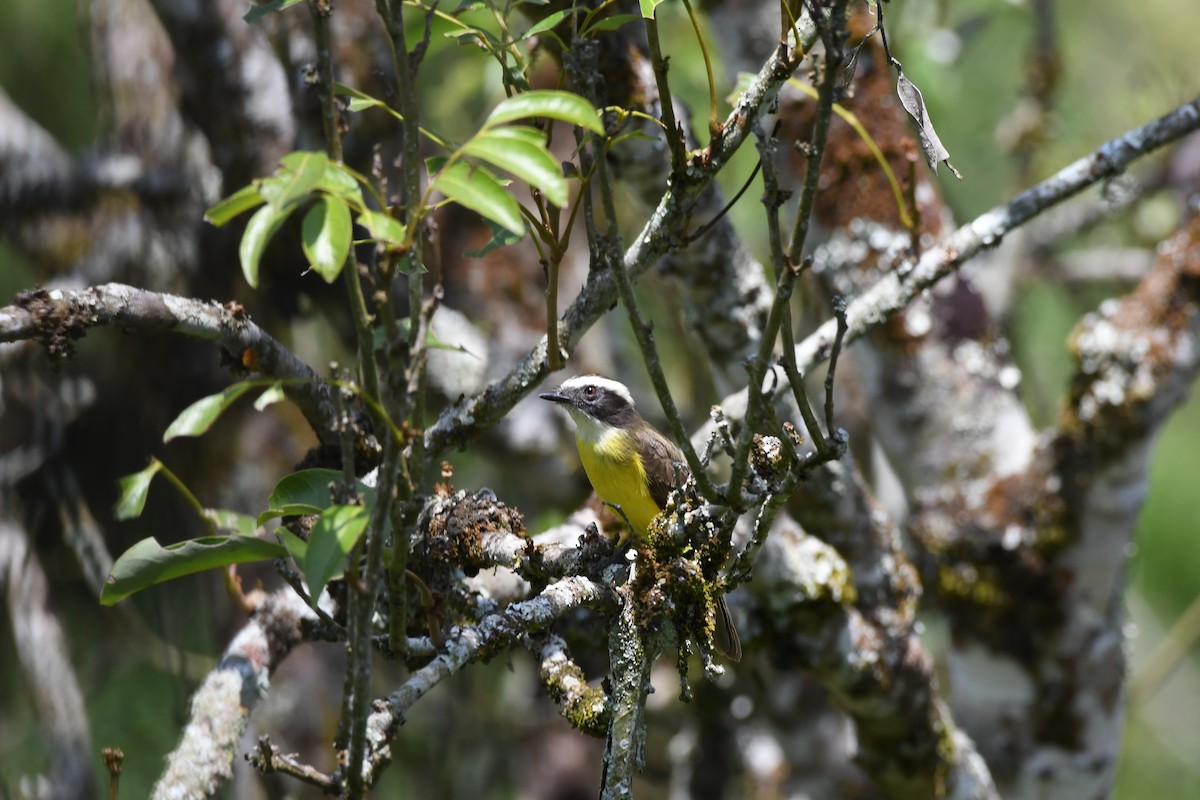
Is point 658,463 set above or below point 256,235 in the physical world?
above

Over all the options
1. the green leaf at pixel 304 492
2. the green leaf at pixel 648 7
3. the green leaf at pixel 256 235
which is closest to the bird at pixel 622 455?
the green leaf at pixel 304 492

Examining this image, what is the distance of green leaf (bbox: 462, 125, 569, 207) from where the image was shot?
1.49 metres

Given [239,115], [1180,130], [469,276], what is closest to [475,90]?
[469,276]

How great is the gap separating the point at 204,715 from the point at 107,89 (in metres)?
4.29

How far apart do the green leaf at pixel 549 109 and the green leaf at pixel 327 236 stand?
0.77 ft

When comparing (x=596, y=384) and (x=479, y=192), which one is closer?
(x=479, y=192)

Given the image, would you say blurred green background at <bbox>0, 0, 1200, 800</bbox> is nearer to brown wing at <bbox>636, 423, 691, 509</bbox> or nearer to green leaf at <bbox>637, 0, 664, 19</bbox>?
brown wing at <bbox>636, 423, 691, 509</bbox>

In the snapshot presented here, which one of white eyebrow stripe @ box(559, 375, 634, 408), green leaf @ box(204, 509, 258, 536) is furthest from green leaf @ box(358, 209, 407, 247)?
white eyebrow stripe @ box(559, 375, 634, 408)

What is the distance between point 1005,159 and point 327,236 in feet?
21.0

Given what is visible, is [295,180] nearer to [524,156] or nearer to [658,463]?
[524,156]

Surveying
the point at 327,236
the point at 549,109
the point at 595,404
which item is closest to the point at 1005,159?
the point at 595,404

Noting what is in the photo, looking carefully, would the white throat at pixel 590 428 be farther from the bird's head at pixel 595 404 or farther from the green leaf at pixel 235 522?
the green leaf at pixel 235 522

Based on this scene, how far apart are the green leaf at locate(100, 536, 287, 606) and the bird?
5.92 ft

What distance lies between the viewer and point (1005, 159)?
709cm
